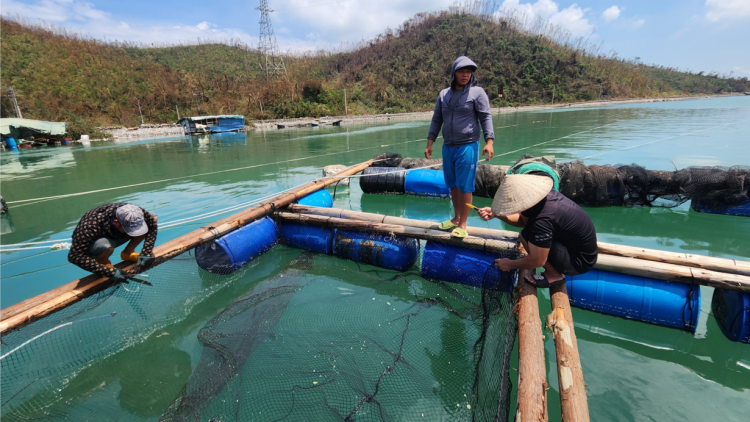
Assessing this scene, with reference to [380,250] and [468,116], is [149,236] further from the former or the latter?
[468,116]

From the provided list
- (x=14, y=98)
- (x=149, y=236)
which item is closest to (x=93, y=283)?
(x=149, y=236)

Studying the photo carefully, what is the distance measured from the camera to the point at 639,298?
Answer: 2.98 metres

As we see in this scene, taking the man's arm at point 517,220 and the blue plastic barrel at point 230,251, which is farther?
the blue plastic barrel at point 230,251

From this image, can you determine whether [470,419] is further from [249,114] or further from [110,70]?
[110,70]

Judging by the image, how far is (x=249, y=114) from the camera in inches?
1629

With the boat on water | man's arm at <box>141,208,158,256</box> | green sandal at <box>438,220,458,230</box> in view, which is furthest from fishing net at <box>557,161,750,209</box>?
the boat on water

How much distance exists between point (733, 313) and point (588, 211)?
3663 mm

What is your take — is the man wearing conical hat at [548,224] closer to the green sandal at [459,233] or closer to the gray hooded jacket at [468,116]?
the green sandal at [459,233]

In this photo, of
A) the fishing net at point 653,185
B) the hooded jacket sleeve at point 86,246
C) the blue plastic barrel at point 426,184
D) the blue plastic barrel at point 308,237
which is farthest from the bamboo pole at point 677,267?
the hooded jacket sleeve at point 86,246

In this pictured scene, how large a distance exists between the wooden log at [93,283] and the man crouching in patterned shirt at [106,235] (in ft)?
0.46

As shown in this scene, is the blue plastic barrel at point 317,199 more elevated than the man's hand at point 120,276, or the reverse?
the blue plastic barrel at point 317,199

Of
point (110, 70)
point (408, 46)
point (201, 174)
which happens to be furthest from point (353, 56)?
point (201, 174)

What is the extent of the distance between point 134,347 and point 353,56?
7631 centimetres

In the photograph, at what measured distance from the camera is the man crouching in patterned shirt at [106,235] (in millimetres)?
2955
